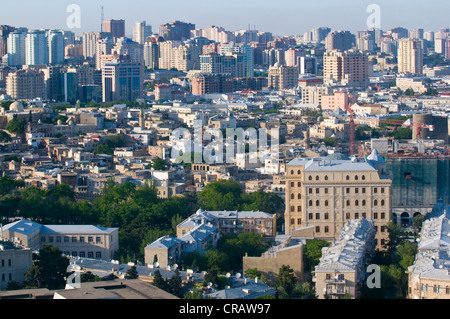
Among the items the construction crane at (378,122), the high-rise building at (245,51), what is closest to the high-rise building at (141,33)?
the high-rise building at (245,51)

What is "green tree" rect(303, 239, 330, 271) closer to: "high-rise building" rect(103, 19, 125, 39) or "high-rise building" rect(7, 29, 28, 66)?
"high-rise building" rect(7, 29, 28, 66)

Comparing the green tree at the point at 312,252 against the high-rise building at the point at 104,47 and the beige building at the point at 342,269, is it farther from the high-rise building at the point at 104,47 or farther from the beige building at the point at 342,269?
the high-rise building at the point at 104,47

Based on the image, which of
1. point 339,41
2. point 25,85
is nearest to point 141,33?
point 339,41

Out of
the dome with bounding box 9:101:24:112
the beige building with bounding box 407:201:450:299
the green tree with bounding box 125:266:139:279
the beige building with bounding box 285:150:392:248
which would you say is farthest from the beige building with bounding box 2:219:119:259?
the dome with bounding box 9:101:24:112
